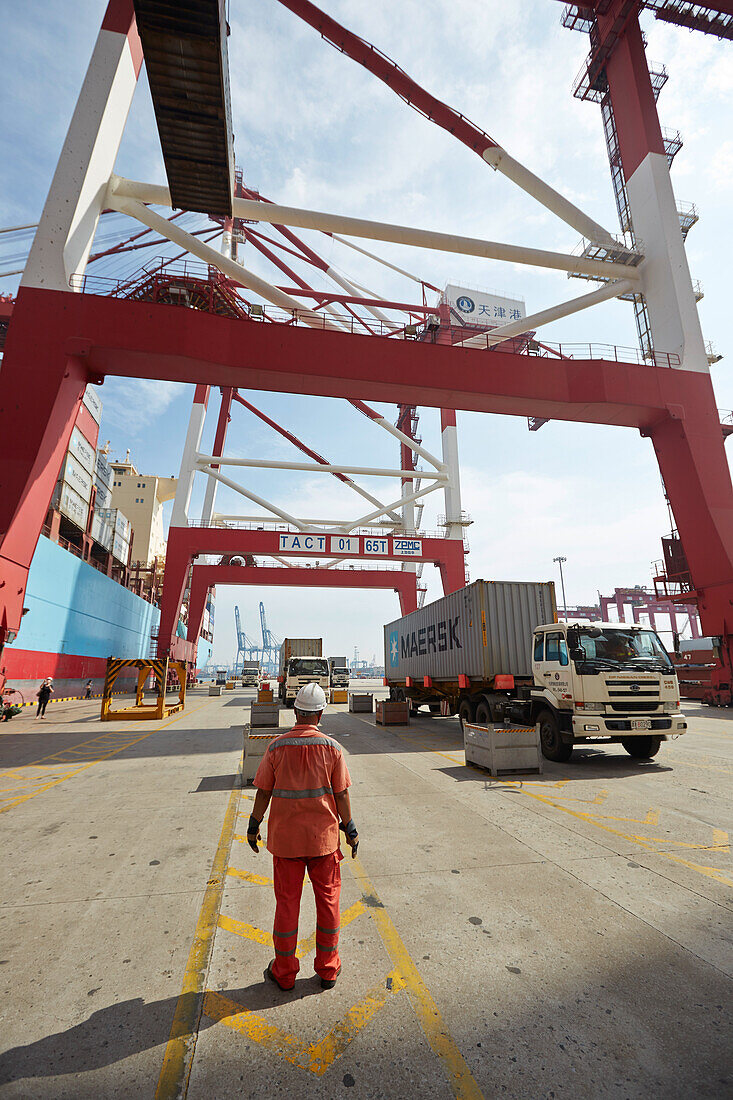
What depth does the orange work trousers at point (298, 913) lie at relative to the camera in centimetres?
312

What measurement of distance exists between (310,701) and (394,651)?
1996 cm

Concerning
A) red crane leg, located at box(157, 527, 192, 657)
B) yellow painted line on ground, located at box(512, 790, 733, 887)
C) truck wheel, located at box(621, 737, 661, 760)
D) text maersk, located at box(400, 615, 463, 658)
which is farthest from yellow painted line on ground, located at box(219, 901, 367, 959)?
red crane leg, located at box(157, 527, 192, 657)

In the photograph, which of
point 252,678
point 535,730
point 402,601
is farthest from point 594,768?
point 252,678

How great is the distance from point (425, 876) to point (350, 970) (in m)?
1.64

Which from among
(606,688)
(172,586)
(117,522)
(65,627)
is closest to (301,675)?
(172,586)

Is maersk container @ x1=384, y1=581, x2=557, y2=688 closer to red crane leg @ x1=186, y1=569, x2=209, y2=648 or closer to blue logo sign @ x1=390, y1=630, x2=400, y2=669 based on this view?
blue logo sign @ x1=390, y1=630, x2=400, y2=669

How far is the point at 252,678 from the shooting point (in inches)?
2333

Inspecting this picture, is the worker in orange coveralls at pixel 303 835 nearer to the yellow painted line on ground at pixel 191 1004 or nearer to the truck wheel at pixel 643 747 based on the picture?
the yellow painted line on ground at pixel 191 1004

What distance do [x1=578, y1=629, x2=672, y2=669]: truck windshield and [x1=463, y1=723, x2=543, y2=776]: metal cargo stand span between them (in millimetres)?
1883

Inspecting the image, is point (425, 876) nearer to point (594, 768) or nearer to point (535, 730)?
point (535, 730)

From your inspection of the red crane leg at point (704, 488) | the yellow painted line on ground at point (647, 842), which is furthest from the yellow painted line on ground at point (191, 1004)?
the red crane leg at point (704, 488)

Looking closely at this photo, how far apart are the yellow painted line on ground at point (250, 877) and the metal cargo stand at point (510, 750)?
513 cm

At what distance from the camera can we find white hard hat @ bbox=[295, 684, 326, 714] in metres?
3.46

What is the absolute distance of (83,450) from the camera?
102 feet
